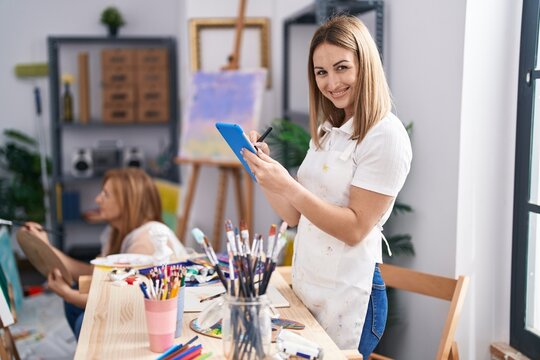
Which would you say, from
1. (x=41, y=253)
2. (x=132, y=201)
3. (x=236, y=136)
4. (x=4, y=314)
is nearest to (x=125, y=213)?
(x=132, y=201)

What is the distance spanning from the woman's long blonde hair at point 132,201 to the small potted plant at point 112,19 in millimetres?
2825

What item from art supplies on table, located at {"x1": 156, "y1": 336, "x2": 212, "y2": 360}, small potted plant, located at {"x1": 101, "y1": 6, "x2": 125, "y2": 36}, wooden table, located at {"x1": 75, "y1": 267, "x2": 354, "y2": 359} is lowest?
wooden table, located at {"x1": 75, "y1": 267, "x2": 354, "y2": 359}

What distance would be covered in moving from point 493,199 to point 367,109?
857mm

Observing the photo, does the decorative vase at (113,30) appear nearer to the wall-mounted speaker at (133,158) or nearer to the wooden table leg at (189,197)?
the wall-mounted speaker at (133,158)

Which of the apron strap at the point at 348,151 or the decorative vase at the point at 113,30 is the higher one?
the decorative vase at the point at 113,30

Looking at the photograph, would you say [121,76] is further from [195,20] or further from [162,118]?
[195,20]

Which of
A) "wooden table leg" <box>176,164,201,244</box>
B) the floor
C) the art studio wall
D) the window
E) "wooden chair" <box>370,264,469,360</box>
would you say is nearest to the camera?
"wooden chair" <box>370,264,469,360</box>

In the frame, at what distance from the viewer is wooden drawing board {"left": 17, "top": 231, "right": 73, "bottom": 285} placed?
227 centimetres

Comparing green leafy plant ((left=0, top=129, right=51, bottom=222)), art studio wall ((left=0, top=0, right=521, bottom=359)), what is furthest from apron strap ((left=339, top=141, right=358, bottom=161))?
green leafy plant ((left=0, top=129, right=51, bottom=222))

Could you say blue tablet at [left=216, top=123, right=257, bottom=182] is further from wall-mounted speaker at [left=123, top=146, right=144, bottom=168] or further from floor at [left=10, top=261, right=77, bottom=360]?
wall-mounted speaker at [left=123, top=146, right=144, bottom=168]

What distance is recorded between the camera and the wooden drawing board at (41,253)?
7.45ft

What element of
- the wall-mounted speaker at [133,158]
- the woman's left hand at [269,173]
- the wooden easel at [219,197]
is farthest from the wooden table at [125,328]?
the wall-mounted speaker at [133,158]

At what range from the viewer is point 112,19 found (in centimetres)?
508

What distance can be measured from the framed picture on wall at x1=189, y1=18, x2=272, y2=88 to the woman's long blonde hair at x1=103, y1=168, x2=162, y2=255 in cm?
189
